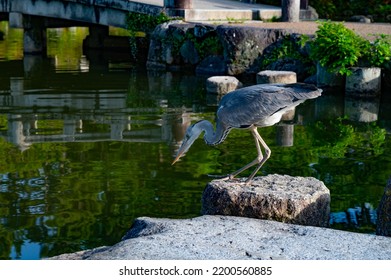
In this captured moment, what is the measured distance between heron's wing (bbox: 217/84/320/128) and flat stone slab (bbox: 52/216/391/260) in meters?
0.88

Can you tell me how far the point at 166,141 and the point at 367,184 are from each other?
→ 265 centimetres

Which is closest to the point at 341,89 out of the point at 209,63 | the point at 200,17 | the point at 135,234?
the point at 209,63

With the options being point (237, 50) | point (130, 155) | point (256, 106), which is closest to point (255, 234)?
point (256, 106)

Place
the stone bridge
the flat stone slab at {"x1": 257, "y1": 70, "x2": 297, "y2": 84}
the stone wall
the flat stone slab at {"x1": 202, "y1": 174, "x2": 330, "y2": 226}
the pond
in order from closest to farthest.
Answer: the flat stone slab at {"x1": 202, "y1": 174, "x2": 330, "y2": 226} → the pond → the flat stone slab at {"x1": 257, "y1": 70, "x2": 297, "y2": 84} → the stone wall → the stone bridge

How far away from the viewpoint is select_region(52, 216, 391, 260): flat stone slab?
526 centimetres

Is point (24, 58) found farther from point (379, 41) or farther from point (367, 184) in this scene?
point (367, 184)

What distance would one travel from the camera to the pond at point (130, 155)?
6.95 metres

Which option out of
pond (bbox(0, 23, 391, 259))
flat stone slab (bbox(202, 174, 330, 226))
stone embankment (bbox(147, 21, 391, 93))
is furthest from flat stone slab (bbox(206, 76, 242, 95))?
flat stone slab (bbox(202, 174, 330, 226))

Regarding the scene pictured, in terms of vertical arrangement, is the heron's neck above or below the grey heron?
below

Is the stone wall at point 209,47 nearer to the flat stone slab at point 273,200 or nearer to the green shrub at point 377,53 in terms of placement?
the green shrub at point 377,53

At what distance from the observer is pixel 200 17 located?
16.0 metres

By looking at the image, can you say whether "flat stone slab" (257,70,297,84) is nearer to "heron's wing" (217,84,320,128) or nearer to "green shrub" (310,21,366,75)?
"green shrub" (310,21,366,75)

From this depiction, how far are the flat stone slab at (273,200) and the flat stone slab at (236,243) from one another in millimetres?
242

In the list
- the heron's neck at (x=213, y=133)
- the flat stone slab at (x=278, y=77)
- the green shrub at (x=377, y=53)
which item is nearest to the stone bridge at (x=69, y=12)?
the flat stone slab at (x=278, y=77)
